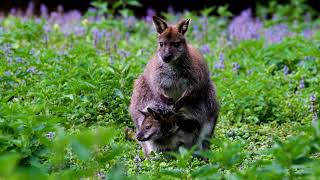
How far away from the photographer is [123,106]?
25.8 ft

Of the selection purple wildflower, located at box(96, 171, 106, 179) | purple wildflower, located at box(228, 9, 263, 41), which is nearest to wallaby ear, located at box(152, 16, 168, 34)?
purple wildflower, located at box(96, 171, 106, 179)

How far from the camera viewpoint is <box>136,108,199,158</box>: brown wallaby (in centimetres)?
687

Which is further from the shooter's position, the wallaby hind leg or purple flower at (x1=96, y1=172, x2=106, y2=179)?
the wallaby hind leg

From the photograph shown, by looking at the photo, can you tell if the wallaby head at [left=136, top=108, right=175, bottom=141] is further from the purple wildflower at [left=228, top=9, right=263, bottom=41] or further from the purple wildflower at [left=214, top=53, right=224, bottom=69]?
the purple wildflower at [left=228, top=9, right=263, bottom=41]

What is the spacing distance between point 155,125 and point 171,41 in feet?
2.76

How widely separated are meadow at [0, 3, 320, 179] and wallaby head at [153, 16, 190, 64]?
87 cm

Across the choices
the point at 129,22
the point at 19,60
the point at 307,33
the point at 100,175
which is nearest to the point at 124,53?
the point at 19,60

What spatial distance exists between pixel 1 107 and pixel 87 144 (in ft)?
6.80

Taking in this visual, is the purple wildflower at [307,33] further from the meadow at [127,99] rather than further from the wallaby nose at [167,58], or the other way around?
the wallaby nose at [167,58]

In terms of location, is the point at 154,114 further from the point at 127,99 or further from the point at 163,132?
the point at 127,99

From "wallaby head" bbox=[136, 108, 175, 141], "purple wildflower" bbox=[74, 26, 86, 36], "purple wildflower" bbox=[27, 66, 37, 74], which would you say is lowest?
"wallaby head" bbox=[136, 108, 175, 141]

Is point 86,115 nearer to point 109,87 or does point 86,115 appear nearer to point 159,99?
point 109,87

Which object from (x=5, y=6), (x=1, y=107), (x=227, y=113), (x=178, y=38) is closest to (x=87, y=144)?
(x=1, y=107)

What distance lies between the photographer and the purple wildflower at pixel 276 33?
39.0ft
